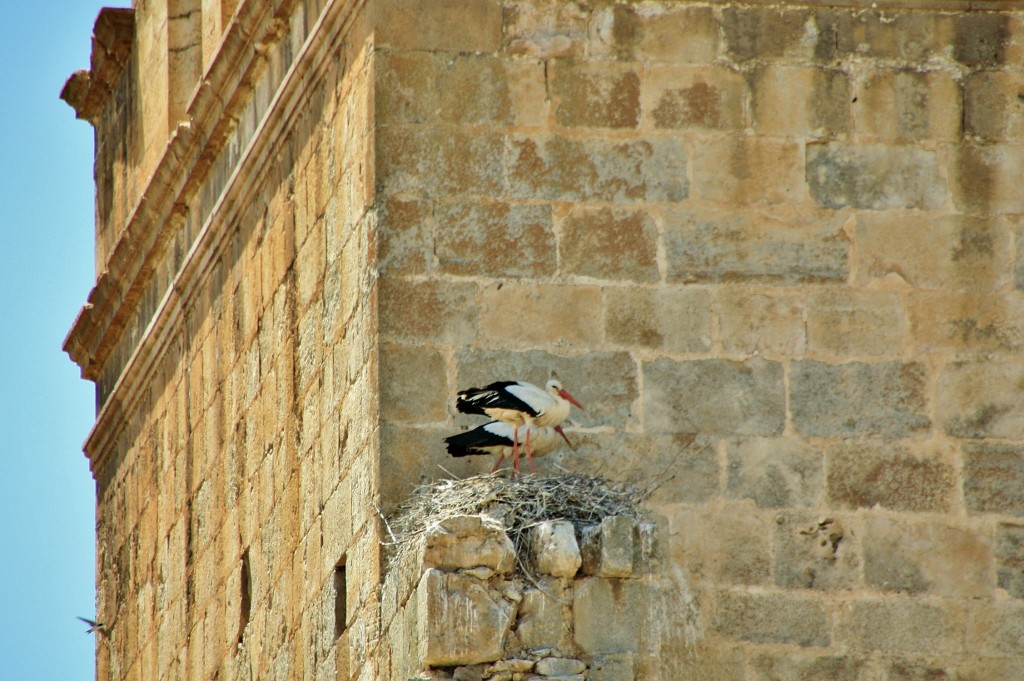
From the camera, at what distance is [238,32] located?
14344 millimetres

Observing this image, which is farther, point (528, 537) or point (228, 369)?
point (228, 369)

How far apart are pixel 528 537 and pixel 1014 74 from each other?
3.23m

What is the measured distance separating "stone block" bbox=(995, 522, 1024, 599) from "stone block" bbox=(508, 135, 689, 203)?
72.2 inches

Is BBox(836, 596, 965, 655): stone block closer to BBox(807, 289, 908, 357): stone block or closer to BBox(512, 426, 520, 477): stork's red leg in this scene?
BBox(807, 289, 908, 357): stone block

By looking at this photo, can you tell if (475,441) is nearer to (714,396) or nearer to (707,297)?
(714,396)

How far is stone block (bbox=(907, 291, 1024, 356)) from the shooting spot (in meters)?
12.8

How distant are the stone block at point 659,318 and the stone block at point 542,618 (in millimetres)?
1661

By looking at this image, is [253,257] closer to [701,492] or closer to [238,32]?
[238,32]

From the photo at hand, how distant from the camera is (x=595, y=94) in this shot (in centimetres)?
1284

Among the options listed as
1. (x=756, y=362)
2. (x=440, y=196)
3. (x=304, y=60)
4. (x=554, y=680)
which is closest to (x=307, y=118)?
(x=304, y=60)

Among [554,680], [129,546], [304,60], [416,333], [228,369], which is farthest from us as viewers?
[129,546]

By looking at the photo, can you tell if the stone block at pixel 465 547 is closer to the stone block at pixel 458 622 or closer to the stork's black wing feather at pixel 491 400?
the stone block at pixel 458 622

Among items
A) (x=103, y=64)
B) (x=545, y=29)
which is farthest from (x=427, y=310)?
(x=103, y=64)

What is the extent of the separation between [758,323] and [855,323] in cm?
40
